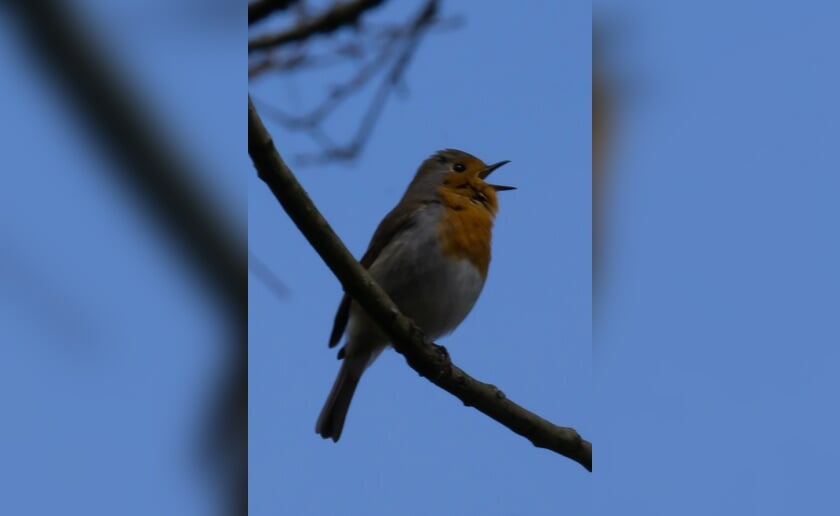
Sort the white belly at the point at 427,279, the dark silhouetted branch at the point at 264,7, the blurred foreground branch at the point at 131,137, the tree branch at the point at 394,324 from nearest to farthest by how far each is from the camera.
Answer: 1. the blurred foreground branch at the point at 131,137
2. the dark silhouetted branch at the point at 264,7
3. the tree branch at the point at 394,324
4. the white belly at the point at 427,279

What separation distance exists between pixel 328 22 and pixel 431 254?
46.6 inches

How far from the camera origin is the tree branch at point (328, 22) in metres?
1.18

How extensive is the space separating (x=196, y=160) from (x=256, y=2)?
1.56ft

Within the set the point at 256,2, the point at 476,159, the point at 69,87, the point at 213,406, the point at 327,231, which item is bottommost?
the point at 213,406

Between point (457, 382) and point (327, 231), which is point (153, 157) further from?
point (457, 382)

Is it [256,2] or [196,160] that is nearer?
[196,160]

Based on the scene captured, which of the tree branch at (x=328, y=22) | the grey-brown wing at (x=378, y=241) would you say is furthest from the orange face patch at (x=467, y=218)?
the tree branch at (x=328, y=22)

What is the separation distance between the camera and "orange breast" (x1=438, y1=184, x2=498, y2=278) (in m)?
2.03

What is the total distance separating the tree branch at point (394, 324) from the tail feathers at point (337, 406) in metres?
0.15

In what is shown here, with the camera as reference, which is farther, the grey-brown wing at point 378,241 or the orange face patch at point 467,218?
the orange face patch at point 467,218

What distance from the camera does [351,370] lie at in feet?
4.24

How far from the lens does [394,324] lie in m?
1.56

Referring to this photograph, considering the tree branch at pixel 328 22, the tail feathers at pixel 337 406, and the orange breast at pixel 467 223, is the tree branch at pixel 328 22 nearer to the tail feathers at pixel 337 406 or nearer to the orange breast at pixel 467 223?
the tail feathers at pixel 337 406

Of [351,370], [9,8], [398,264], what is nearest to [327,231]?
[351,370]
